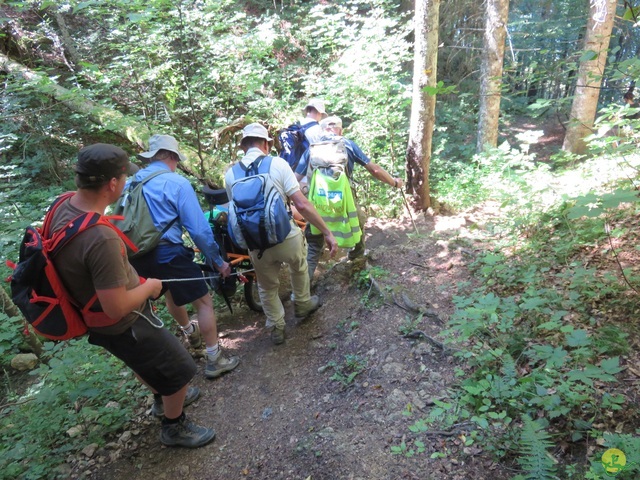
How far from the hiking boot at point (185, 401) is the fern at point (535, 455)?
278 centimetres

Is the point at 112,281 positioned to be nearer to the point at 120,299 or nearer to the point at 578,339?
the point at 120,299

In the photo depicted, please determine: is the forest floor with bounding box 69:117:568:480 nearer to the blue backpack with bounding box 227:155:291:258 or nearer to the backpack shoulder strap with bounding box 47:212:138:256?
the blue backpack with bounding box 227:155:291:258

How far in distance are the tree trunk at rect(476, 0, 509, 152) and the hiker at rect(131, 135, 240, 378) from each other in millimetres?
6953

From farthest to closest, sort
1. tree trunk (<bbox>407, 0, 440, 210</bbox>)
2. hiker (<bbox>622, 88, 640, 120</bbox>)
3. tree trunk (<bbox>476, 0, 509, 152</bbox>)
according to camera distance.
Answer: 1. tree trunk (<bbox>476, 0, 509, 152</bbox>)
2. tree trunk (<bbox>407, 0, 440, 210</bbox>)
3. hiker (<bbox>622, 88, 640, 120</bbox>)

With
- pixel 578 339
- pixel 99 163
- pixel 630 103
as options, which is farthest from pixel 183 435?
pixel 630 103

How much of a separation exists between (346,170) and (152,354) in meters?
3.00

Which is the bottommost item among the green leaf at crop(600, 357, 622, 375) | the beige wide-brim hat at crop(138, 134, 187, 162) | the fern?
the fern

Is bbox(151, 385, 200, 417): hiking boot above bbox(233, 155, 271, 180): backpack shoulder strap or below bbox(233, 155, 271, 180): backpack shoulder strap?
below

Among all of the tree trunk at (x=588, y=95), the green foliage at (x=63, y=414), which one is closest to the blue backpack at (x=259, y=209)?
the green foliage at (x=63, y=414)

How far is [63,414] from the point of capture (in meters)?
3.03

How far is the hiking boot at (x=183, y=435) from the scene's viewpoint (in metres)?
3.00

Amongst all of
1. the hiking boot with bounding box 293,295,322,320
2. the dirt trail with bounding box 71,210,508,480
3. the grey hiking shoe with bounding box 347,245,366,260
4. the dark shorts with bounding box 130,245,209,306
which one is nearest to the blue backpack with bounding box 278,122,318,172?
the grey hiking shoe with bounding box 347,245,366,260

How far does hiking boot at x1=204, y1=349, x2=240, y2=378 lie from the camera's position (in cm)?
392

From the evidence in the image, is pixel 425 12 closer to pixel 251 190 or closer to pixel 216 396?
pixel 251 190
